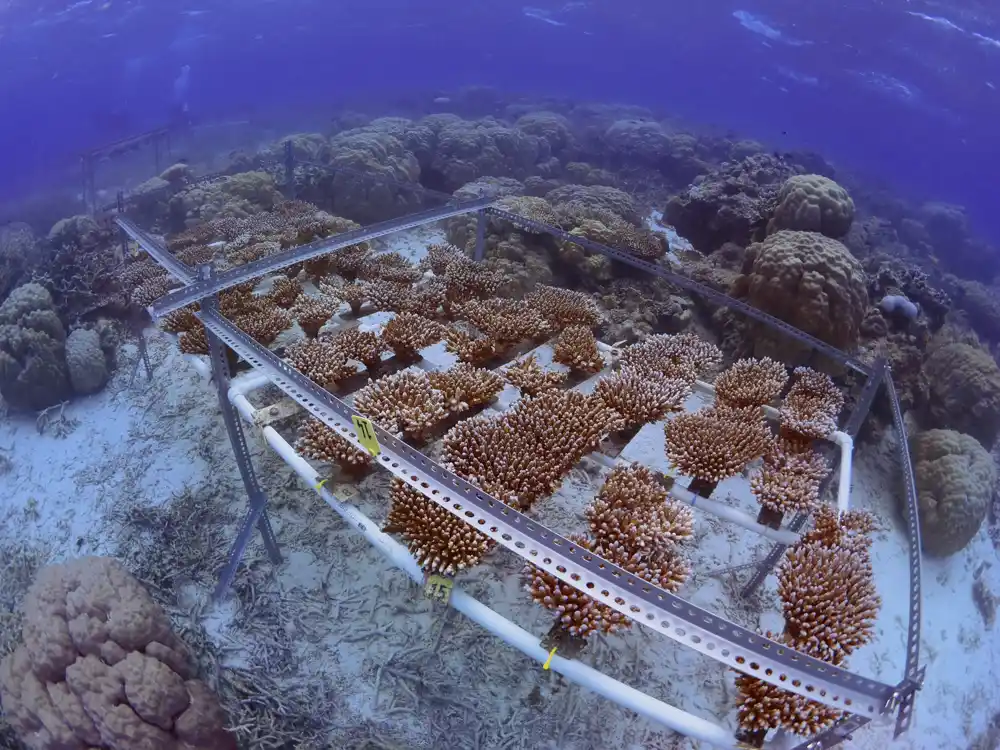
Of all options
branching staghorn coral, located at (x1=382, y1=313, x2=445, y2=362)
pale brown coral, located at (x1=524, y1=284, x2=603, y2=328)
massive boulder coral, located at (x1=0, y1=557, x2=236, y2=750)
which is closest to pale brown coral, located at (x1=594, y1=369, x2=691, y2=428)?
pale brown coral, located at (x1=524, y1=284, x2=603, y2=328)

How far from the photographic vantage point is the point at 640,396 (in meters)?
4.23

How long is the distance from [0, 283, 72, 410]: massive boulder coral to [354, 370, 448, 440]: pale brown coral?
185 inches

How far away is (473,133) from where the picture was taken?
17.0m

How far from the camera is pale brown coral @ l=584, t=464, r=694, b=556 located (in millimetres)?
3088

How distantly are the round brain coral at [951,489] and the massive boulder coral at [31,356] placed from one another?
33.3ft

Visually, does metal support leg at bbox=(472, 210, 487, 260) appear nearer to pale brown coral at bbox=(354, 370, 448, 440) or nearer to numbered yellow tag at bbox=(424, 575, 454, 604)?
pale brown coral at bbox=(354, 370, 448, 440)

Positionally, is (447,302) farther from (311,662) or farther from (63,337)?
(63,337)

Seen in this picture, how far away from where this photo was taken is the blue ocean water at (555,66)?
32.9m

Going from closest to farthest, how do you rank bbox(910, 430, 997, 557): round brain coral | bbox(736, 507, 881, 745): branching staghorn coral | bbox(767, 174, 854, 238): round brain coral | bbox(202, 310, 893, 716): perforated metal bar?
bbox(202, 310, 893, 716): perforated metal bar → bbox(736, 507, 881, 745): branching staghorn coral → bbox(910, 430, 997, 557): round brain coral → bbox(767, 174, 854, 238): round brain coral

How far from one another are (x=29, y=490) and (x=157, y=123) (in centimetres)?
4851

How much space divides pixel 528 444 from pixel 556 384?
44.1 inches

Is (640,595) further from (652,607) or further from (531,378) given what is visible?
(531,378)

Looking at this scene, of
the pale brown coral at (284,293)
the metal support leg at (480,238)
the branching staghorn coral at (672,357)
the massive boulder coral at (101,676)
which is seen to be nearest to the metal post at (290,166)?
the metal support leg at (480,238)

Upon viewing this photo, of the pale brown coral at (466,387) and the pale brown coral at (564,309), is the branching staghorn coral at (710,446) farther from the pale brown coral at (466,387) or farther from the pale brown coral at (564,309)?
the pale brown coral at (564,309)
